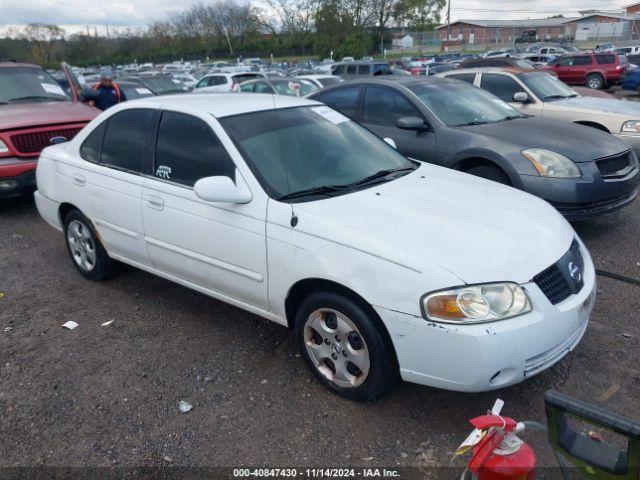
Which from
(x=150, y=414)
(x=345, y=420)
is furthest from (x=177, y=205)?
(x=345, y=420)

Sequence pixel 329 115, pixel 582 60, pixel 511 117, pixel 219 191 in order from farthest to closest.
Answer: pixel 582 60
pixel 511 117
pixel 329 115
pixel 219 191

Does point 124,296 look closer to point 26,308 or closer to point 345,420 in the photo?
point 26,308

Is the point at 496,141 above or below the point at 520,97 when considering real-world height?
below

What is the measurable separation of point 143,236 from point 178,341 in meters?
0.81

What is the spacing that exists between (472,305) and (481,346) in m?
0.20

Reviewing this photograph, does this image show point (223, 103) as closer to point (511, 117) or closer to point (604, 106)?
point (511, 117)

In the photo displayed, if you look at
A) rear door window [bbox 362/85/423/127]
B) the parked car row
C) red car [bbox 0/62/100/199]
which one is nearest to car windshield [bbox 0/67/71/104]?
red car [bbox 0/62/100/199]

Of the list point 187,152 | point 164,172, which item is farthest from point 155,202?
point 187,152

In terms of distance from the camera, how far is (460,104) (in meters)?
6.14

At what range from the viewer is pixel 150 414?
3053mm

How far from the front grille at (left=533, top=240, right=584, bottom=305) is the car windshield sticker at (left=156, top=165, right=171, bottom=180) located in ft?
8.19

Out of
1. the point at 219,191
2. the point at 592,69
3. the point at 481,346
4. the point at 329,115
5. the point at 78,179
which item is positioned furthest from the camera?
the point at 592,69

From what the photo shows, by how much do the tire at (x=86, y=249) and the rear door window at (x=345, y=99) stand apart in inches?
133

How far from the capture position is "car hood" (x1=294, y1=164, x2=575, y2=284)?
8.74 ft
